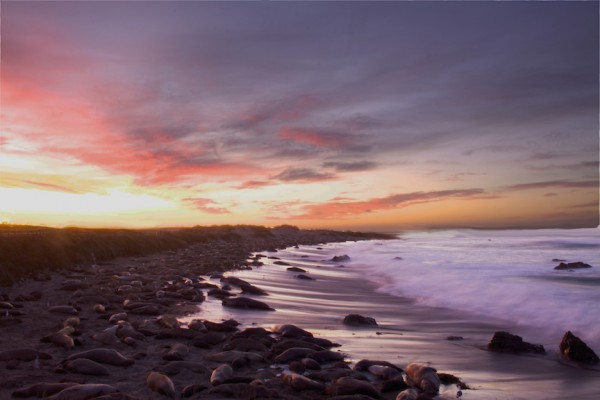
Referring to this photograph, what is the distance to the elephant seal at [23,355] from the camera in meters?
6.69

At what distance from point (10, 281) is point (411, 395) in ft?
45.4

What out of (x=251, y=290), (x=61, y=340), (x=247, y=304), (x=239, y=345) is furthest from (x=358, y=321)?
(x=61, y=340)

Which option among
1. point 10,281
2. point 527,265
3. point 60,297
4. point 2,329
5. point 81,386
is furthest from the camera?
point 527,265

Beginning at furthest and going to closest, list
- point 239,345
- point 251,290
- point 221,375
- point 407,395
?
1. point 251,290
2. point 239,345
3. point 221,375
4. point 407,395

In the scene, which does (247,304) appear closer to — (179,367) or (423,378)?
(179,367)

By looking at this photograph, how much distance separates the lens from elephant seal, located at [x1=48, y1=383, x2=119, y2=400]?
17.2 ft

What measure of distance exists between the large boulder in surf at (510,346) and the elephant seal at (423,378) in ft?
9.88

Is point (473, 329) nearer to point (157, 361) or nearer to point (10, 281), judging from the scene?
point (157, 361)

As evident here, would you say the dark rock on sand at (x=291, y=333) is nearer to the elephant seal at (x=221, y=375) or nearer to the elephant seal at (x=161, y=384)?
the elephant seal at (x=221, y=375)

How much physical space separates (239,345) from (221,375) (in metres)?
1.64

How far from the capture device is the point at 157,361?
7.15m

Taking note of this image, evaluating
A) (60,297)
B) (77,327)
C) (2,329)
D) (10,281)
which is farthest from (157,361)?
(10,281)

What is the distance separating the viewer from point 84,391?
5344 millimetres

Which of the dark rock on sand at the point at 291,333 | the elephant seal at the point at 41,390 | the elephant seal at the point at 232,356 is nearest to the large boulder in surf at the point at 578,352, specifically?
the dark rock on sand at the point at 291,333
